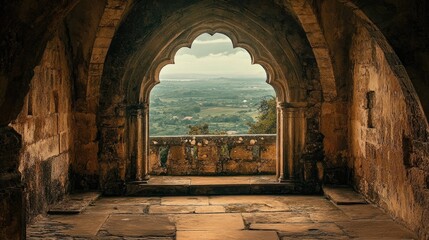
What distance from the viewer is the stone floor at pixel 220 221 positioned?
17.7ft

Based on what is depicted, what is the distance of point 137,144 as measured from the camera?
7.82m

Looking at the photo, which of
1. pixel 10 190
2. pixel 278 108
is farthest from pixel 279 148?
pixel 10 190

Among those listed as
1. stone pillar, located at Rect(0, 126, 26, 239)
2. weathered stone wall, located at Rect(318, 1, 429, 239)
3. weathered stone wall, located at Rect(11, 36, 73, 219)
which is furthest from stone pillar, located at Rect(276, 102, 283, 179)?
stone pillar, located at Rect(0, 126, 26, 239)

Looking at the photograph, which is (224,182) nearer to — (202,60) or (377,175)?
(377,175)

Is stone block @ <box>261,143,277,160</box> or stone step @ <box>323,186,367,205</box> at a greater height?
stone block @ <box>261,143,277,160</box>

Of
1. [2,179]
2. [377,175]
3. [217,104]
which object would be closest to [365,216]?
[377,175]

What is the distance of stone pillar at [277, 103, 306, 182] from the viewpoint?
25.7ft

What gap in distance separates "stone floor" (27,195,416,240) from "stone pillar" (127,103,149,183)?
20.0 inches

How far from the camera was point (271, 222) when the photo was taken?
596 centimetres

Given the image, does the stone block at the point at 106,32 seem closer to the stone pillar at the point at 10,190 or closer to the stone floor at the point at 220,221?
the stone floor at the point at 220,221

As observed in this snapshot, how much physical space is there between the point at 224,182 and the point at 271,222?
195cm

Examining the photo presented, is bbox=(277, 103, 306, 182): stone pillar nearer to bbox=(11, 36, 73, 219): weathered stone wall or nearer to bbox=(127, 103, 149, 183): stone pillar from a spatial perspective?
bbox=(127, 103, 149, 183): stone pillar

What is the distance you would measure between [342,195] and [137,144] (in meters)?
2.63

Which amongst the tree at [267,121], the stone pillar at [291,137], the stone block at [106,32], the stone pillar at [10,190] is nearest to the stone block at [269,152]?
the stone pillar at [291,137]
